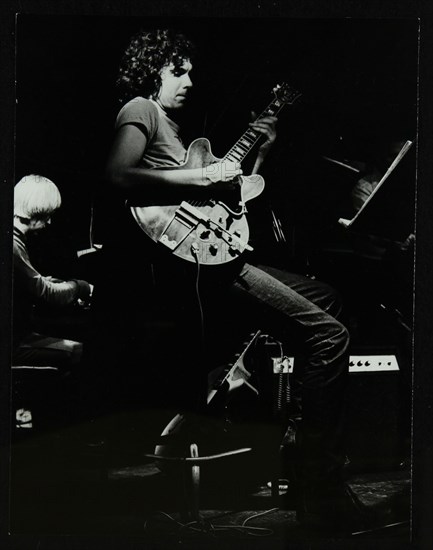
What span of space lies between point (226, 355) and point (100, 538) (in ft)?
2.93

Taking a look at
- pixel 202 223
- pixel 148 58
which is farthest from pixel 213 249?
pixel 148 58

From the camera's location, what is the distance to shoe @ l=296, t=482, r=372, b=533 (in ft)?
10.1

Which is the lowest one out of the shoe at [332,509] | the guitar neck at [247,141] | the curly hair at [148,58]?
the shoe at [332,509]

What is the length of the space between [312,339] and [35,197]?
1.22m

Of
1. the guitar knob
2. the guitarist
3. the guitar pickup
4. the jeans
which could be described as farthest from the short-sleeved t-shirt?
the jeans

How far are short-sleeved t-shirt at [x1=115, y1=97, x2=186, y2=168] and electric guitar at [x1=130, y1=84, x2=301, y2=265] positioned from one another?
4cm

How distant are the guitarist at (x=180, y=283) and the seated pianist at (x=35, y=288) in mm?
121

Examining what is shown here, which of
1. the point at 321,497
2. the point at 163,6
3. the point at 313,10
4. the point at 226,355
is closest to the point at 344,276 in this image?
the point at 226,355

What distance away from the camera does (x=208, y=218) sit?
10.0 ft

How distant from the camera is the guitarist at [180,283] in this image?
9.95ft

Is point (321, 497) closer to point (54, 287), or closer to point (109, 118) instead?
point (54, 287)

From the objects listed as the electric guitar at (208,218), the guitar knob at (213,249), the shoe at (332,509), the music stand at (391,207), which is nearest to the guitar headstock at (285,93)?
the electric guitar at (208,218)

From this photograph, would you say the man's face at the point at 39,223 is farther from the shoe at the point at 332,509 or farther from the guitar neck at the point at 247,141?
the shoe at the point at 332,509

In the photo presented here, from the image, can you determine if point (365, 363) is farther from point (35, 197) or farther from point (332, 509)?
point (35, 197)
